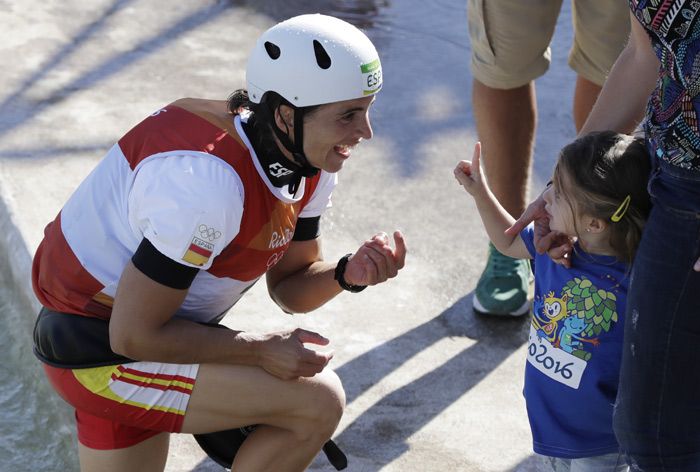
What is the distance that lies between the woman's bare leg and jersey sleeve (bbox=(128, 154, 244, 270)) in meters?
0.32

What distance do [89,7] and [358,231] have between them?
282cm

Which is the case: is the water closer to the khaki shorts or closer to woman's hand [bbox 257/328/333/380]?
woman's hand [bbox 257/328/333/380]

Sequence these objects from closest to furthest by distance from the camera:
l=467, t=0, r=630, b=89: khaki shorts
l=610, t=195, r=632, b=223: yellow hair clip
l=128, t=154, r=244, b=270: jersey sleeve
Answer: l=610, t=195, r=632, b=223: yellow hair clip
l=128, t=154, r=244, b=270: jersey sleeve
l=467, t=0, r=630, b=89: khaki shorts

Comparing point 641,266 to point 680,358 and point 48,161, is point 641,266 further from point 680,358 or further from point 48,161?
point 48,161

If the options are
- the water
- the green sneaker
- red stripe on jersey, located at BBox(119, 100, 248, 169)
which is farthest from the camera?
the green sneaker

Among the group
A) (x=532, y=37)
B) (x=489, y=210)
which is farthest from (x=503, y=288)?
(x=489, y=210)

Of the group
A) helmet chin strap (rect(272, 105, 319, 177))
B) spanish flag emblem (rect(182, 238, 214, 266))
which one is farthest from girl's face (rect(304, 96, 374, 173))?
spanish flag emblem (rect(182, 238, 214, 266))

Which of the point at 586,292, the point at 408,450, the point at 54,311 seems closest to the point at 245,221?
the point at 54,311

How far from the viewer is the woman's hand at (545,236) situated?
2504mm

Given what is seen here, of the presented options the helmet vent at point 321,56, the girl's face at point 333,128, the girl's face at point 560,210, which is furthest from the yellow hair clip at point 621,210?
the helmet vent at point 321,56

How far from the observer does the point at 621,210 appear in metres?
2.35

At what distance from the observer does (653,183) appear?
88.7 inches

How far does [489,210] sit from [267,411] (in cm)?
76

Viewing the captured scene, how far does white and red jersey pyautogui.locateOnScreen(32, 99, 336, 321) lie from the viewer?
2498 millimetres
